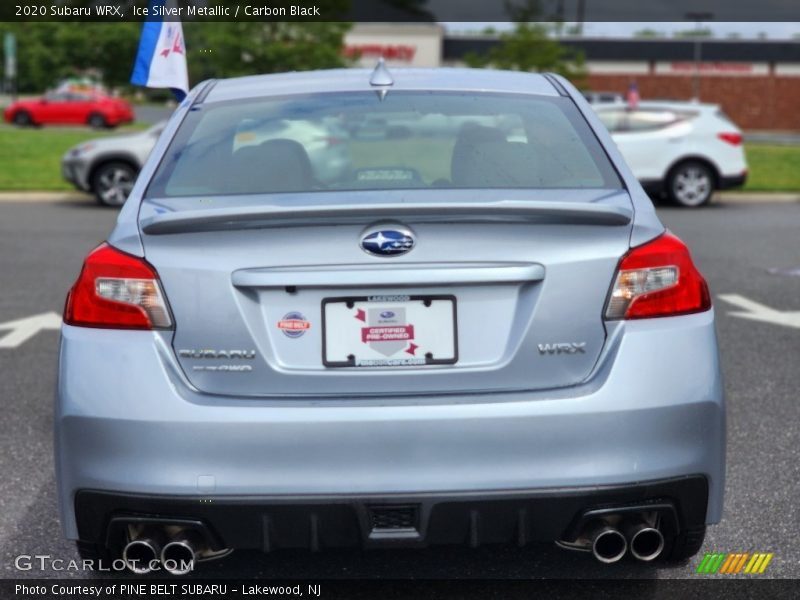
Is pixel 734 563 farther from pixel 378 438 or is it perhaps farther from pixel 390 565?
pixel 378 438

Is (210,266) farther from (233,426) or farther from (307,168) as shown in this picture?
(307,168)

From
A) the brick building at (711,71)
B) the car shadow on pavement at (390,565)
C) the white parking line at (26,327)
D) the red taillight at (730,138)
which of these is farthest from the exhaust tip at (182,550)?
the brick building at (711,71)

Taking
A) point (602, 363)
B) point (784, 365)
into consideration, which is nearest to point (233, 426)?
point (602, 363)

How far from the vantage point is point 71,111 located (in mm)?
53344

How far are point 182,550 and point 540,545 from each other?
4.56 ft

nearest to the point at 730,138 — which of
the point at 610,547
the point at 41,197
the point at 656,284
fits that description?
the point at 41,197

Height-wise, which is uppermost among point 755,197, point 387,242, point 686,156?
point 387,242

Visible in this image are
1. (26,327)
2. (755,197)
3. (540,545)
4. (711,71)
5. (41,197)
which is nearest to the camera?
(540,545)

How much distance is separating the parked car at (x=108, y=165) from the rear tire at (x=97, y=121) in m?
34.0

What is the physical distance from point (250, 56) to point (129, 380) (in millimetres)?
46595

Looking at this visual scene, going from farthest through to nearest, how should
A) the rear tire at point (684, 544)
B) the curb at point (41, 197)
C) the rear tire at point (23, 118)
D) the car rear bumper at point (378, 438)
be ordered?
the rear tire at point (23, 118), the curb at point (41, 197), the rear tire at point (684, 544), the car rear bumper at point (378, 438)

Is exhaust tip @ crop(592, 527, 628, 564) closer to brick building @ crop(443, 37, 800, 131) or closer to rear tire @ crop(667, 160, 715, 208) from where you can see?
rear tire @ crop(667, 160, 715, 208)

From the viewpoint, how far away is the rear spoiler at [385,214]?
326cm

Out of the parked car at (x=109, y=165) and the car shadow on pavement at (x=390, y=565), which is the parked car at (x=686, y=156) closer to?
the parked car at (x=109, y=165)
